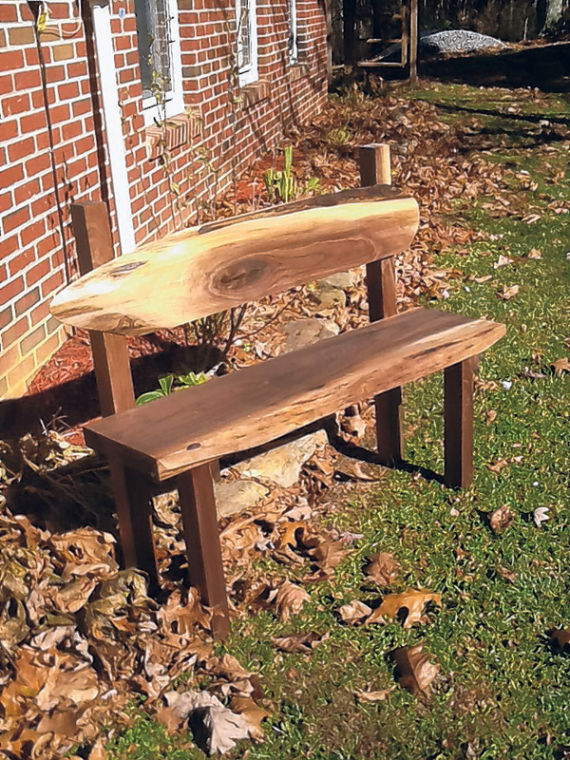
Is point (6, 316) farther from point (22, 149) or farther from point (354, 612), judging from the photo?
point (354, 612)

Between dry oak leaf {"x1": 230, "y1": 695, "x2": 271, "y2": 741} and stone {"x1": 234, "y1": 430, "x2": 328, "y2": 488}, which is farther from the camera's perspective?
stone {"x1": 234, "y1": 430, "x2": 328, "y2": 488}

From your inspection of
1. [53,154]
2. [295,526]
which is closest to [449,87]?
[53,154]

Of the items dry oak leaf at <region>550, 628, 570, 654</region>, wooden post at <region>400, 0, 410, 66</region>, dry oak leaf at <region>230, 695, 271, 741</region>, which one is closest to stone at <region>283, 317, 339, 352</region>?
dry oak leaf at <region>550, 628, 570, 654</region>

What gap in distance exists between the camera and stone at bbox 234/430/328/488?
3797 millimetres

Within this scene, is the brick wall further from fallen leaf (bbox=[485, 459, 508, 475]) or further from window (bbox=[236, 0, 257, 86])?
fallen leaf (bbox=[485, 459, 508, 475])

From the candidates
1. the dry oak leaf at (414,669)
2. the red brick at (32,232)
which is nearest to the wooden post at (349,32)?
the red brick at (32,232)

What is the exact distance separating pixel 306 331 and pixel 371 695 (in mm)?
2502

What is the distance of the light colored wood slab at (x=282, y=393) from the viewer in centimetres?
272

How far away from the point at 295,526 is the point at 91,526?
2.61 ft

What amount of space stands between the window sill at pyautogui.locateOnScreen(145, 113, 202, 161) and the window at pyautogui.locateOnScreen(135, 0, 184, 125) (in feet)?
0.48

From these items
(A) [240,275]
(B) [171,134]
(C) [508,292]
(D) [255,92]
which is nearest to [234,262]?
(A) [240,275]

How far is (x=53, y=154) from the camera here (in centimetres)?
425

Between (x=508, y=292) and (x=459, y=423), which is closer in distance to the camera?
(x=459, y=423)

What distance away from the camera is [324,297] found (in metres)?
5.59
